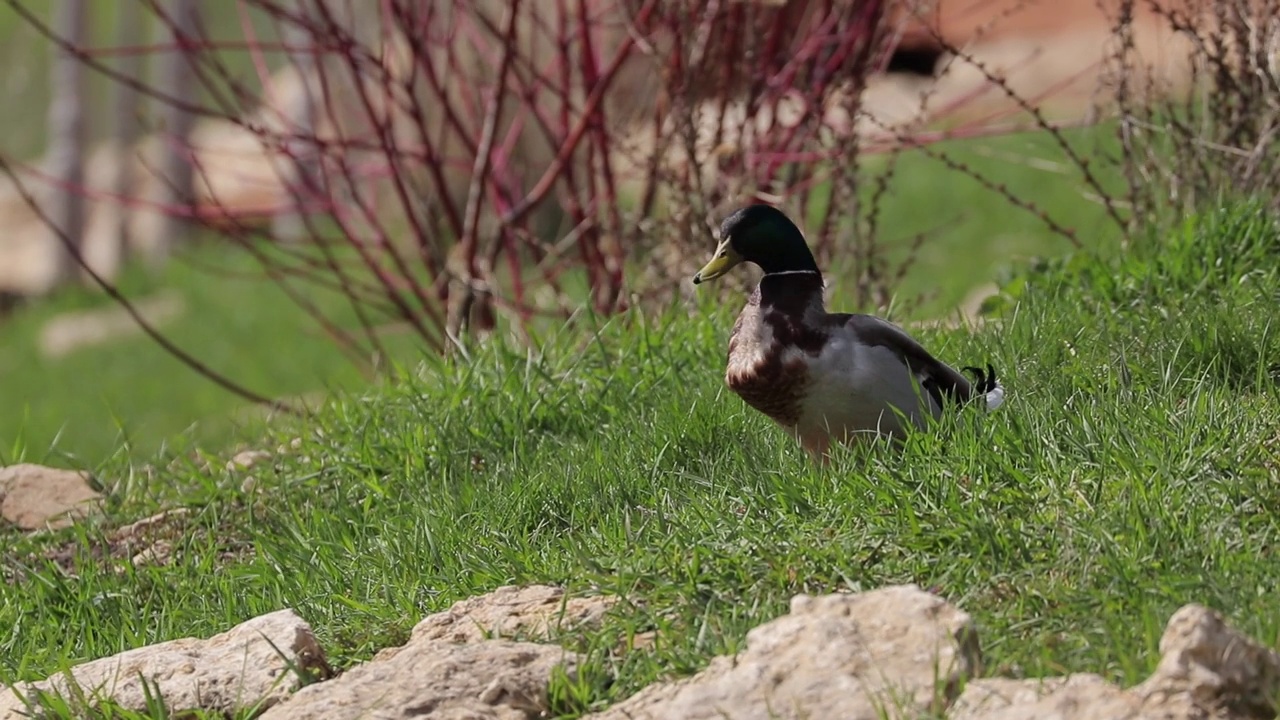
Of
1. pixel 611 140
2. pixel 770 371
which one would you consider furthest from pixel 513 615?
pixel 611 140

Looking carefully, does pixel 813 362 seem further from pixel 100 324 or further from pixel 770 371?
pixel 100 324

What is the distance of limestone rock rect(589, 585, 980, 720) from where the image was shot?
306 centimetres

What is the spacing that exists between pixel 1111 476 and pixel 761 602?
2.67ft

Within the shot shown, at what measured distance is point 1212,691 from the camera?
9.41 feet

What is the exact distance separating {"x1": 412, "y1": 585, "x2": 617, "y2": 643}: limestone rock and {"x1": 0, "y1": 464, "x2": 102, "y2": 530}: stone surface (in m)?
1.95

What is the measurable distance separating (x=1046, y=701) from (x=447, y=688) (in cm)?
116

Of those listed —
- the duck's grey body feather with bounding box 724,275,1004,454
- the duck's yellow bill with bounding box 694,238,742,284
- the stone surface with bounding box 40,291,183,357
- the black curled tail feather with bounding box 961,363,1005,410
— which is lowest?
the stone surface with bounding box 40,291,183,357

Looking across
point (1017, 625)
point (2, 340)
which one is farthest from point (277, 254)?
point (1017, 625)

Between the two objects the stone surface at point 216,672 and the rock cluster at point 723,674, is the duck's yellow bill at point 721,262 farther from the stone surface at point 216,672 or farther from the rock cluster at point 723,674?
the stone surface at point 216,672

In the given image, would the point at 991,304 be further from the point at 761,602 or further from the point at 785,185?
the point at 761,602

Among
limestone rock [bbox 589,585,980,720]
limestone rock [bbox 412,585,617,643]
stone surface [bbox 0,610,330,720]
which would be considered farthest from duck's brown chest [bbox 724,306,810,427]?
stone surface [bbox 0,610,330,720]

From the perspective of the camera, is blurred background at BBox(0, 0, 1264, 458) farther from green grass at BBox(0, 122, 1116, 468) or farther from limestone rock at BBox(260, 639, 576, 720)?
limestone rock at BBox(260, 639, 576, 720)

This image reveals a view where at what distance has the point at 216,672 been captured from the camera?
372cm

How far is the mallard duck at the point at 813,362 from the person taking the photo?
4.12m
